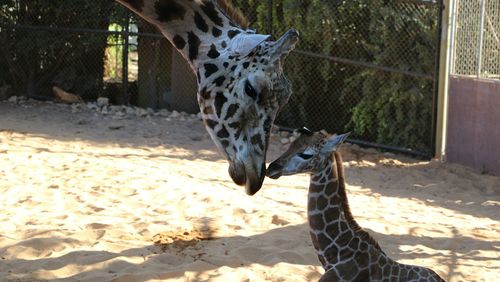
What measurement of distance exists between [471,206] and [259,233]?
281 cm

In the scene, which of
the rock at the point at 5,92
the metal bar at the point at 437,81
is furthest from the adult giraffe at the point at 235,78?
the rock at the point at 5,92

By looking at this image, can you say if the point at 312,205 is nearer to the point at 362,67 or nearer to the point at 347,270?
the point at 347,270

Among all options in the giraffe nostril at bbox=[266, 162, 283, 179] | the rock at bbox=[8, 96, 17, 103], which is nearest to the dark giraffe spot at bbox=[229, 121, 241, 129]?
the giraffe nostril at bbox=[266, 162, 283, 179]

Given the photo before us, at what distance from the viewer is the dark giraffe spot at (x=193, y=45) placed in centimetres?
300

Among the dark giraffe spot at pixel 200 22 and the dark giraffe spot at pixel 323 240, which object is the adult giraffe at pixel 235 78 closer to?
the dark giraffe spot at pixel 200 22

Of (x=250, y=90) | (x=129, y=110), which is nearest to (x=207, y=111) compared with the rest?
(x=250, y=90)

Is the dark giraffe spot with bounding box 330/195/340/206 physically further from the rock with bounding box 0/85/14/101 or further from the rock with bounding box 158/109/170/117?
the rock with bounding box 0/85/14/101

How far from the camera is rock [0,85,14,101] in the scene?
13.5 meters

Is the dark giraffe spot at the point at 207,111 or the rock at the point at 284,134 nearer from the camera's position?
the dark giraffe spot at the point at 207,111

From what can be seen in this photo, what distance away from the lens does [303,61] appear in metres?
11.9

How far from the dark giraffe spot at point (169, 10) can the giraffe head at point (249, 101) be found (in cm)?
38

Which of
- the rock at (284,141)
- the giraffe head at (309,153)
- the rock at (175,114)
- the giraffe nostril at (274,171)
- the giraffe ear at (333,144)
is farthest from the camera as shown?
the rock at (175,114)

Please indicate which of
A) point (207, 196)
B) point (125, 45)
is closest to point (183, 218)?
point (207, 196)

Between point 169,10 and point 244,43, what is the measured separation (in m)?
0.48
